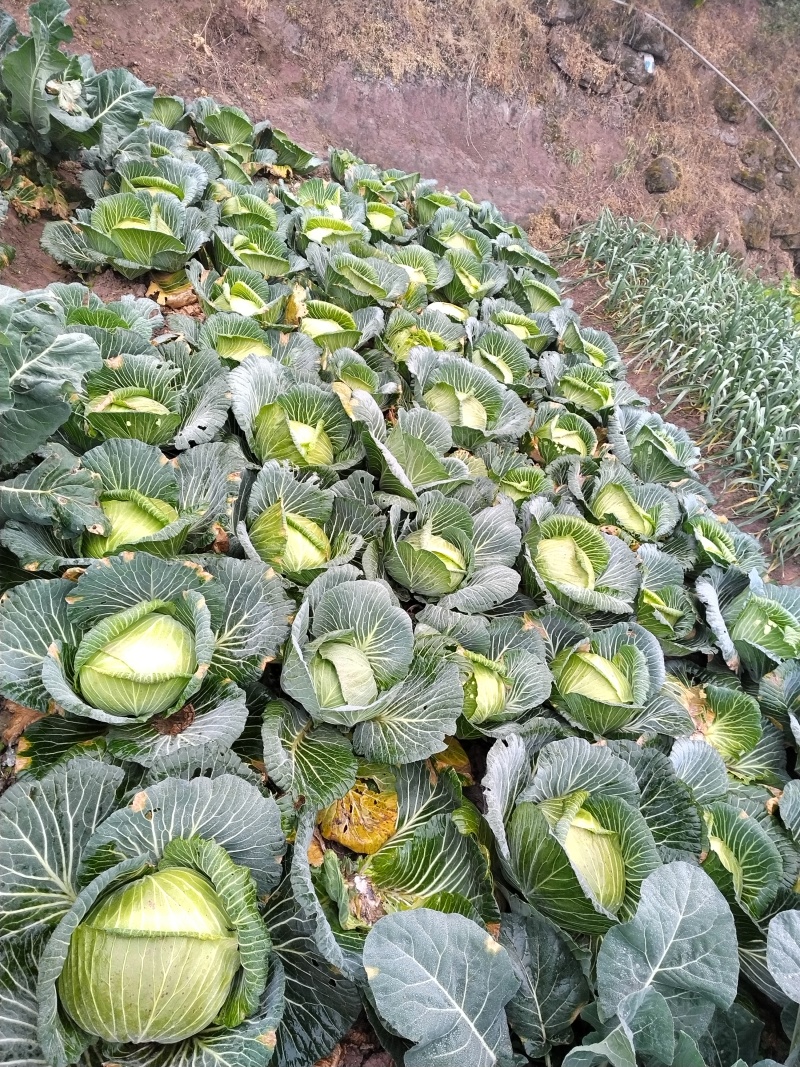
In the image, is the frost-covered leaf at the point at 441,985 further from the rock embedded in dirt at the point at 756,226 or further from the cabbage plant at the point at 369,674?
the rock embedded in dirt at the point at 756,226

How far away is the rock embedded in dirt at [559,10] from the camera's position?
39.0 feet

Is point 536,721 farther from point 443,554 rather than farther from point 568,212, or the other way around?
point 568,212

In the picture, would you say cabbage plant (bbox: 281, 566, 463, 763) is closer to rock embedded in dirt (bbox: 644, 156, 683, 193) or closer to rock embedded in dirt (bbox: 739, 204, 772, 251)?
rock embedded in dirt (bbox: 644, 156, 683, 193)

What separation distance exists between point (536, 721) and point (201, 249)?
11.5 ft

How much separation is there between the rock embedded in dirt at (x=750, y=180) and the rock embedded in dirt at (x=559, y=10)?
4565mm

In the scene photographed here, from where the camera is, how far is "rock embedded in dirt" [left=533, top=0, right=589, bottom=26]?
11883mm

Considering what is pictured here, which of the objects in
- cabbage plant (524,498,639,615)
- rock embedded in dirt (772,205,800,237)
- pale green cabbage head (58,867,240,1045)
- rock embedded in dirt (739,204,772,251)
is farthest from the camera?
rock embedded in dirt (772,205,800,237)

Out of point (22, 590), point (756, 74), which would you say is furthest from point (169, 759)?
point (756, 74)

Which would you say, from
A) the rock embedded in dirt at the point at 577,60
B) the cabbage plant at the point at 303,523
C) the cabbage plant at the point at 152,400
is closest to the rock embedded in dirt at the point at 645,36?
the rock embedded in dirt at the point at 577,60

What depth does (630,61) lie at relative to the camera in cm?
1273

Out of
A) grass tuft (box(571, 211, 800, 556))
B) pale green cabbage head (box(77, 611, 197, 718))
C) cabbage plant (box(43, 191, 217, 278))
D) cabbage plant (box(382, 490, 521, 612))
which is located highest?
grass tuft (box(571, 211, 800, 556))

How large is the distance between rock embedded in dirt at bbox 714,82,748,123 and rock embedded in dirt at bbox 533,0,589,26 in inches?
143

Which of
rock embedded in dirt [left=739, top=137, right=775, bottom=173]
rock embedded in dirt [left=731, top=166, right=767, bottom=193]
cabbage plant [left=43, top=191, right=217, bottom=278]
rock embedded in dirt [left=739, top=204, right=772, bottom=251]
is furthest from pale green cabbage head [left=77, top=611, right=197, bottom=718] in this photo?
rock embedded in dirt [left=739, top=137, right=775, bottom=173]

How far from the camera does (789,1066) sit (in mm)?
1613
